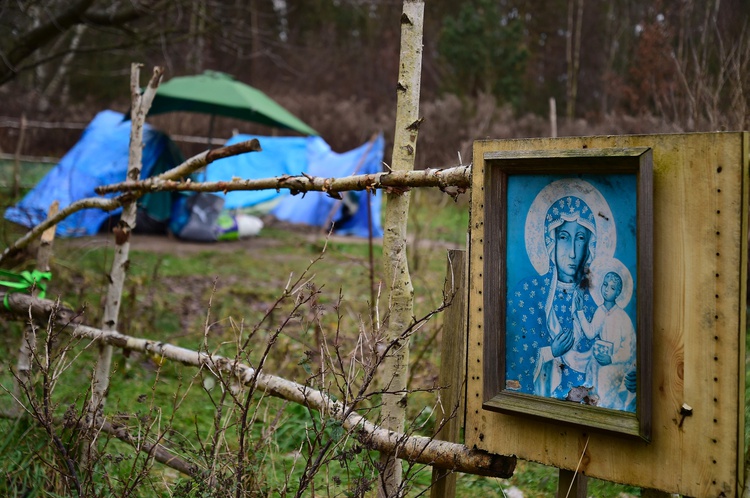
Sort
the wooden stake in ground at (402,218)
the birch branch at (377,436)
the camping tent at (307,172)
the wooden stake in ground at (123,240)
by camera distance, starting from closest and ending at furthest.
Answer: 1. the birch branch at (377,436)
2. the wooden stake in ground at (402,218)
3. the wooden stake in ground at (123,240)
4. the camping tent at (307,172)

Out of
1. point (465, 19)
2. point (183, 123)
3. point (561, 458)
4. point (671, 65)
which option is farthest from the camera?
point (465, 19)

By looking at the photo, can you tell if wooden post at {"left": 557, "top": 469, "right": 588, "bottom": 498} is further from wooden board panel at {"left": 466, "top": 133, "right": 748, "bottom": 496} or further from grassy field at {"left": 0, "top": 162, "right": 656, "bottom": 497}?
grassy field at {"left": 0, "top": 162, "right": 656, "bottom": 497}

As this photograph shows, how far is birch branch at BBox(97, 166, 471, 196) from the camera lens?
2173mm

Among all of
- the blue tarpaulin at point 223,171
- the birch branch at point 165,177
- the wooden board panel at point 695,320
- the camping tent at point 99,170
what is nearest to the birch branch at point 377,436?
the wooden board panel at point 695,320

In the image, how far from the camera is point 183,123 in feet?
57.5

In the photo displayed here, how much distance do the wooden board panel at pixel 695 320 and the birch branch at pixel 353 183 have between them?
1.79 ft

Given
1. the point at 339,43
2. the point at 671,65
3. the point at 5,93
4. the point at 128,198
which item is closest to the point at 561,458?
the point at 128,198

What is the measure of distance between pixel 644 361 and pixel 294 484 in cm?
179

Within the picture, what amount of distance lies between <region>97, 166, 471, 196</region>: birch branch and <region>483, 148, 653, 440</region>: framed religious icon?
0.31m

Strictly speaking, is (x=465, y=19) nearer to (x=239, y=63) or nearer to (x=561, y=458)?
(x=239, y=63)

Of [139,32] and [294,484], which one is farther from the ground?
[139,32]

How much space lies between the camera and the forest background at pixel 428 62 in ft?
18.8

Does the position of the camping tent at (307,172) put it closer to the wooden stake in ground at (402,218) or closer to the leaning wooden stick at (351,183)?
the leaning wooden stick at (351,183)

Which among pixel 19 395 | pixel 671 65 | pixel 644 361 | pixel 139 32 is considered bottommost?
pixel 19 395
